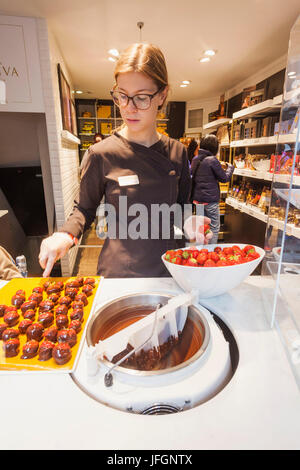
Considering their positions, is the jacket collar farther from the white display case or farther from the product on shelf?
the product on shelf

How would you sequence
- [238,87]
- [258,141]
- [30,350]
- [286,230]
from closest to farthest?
[30,350] → [286,230] → [258,141] → [238,87]

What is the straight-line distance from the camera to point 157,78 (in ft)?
3.61

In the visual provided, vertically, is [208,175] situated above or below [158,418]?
above

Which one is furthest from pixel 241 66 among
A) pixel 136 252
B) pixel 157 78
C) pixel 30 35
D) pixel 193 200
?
pixel 136 252

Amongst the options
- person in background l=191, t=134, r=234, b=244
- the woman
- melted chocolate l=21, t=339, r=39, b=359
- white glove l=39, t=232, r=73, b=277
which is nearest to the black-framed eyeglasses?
the woman

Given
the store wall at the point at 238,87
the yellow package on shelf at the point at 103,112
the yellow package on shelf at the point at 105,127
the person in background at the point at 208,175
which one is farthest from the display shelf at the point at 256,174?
Answer: the yellow package on shelf at the point at 103,112

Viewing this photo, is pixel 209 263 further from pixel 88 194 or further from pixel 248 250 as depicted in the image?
pixel 88 194

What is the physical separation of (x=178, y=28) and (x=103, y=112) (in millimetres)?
4218

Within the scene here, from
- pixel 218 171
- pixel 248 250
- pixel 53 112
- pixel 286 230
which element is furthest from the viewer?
pixel 218 171

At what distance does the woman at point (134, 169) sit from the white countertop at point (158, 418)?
0.63m

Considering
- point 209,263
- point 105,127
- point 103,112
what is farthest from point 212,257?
point 103,112

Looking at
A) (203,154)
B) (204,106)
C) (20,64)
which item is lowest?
(203,154)

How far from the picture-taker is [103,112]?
691cm

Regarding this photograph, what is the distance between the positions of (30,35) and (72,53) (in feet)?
3.43
